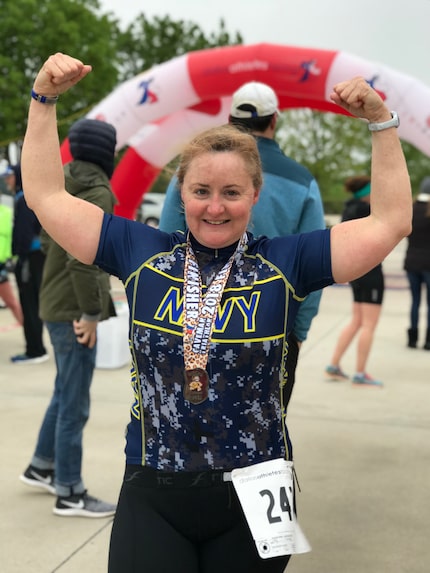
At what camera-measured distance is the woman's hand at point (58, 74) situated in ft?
6.34

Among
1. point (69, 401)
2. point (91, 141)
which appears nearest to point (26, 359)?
point (69, 401)

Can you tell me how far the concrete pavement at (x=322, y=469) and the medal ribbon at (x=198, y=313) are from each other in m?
1.95

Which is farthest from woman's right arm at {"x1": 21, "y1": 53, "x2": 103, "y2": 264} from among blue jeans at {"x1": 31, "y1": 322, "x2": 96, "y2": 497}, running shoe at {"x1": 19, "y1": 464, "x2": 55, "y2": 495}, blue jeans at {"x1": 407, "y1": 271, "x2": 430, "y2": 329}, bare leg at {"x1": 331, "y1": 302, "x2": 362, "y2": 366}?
blue jeans at {"x1": 407, "y1": 271, "x2": 430, "y2": 329}

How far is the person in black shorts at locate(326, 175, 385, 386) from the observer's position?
6.60 metres

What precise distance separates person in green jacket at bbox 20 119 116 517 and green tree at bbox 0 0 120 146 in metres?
27.9

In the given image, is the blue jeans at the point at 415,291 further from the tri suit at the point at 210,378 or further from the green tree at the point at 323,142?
the green tree at the point at 323,142

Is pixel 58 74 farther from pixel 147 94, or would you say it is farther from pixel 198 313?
pixel 147 94

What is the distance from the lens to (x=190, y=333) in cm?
188

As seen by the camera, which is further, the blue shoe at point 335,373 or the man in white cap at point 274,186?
the blue shoe at point 335,373

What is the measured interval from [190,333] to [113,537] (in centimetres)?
58

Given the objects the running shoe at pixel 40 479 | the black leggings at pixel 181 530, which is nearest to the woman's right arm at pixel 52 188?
the black leggings at pixel 181 530

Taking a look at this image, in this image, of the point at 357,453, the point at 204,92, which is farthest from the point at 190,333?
the point at 204,92

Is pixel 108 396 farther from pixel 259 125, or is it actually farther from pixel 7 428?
pixel 259 125

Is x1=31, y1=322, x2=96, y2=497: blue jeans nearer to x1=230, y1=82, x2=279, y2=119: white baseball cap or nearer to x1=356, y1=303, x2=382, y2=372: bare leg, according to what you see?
x1=230, y1=82, x2=279, y2=119: white baseball cap
